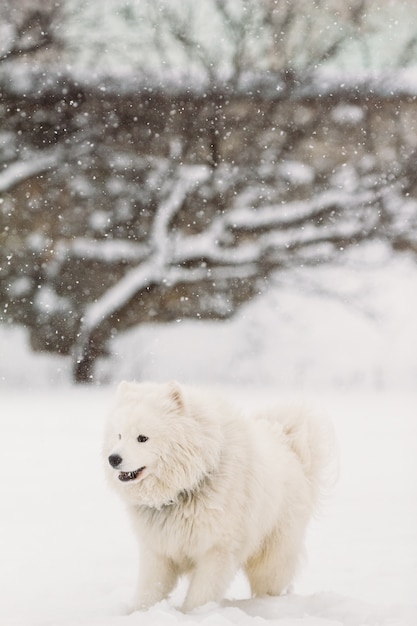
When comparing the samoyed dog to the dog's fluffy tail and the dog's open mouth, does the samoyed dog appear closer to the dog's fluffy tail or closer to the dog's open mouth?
the dog's open mouth

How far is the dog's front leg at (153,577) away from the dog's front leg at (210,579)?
11 centimetres

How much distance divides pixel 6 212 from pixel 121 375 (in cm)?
214

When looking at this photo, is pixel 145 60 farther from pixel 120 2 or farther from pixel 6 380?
pixel 6 380

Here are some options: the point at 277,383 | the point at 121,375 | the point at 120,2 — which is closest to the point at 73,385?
the point at 121,375

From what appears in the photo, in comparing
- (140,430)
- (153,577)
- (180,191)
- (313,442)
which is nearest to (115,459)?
(140,430)

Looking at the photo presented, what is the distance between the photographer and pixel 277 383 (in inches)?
246

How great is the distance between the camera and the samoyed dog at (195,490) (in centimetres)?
228

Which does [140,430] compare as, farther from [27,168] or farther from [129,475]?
[27,168]

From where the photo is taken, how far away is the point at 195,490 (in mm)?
2346

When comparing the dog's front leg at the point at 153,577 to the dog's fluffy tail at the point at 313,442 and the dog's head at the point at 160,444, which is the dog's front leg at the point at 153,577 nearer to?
the dog's head at the point at 160,444

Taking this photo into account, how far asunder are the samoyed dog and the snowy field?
12cm

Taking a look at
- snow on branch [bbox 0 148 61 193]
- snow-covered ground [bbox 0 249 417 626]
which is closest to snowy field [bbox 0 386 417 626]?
snow-covered ground [bbox 0 249 417 626]

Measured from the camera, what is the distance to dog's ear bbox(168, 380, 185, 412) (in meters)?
2.34

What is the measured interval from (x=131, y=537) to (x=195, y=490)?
46.8 inches
